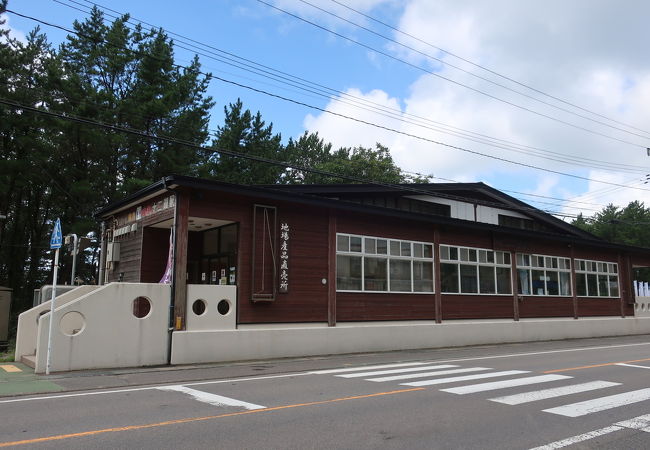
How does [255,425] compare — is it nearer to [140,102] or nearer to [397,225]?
[397,225]

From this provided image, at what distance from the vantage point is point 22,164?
30.0 m

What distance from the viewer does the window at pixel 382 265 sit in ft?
58.4

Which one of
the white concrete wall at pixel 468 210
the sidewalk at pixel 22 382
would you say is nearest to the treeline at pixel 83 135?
the white concrete wall at pixel 468 210

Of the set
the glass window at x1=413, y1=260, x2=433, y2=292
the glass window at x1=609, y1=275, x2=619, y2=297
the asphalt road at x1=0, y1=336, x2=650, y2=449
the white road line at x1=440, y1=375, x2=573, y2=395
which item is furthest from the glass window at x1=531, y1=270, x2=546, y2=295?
the white road line at x1=440, y1=375, x2=573, y2=395

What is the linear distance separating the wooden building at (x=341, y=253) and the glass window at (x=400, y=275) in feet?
0.13

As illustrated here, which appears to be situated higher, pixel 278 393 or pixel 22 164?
pixel 22 164

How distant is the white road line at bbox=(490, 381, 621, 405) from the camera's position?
8.27 m

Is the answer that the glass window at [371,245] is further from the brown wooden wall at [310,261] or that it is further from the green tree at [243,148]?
the green tree at [243,148]

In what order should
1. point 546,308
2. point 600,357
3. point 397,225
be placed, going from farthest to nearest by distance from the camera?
point 546,308
point 397,225
point 600,357

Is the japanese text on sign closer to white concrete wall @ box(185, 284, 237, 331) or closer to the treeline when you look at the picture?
white concrete wall @ box(185, 284, 237, 331)

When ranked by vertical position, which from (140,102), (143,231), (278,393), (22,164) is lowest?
(278,393)

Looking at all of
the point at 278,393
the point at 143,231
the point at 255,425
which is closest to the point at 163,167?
the point at 143,231

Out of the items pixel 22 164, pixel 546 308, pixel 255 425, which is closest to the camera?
pixel 255 425

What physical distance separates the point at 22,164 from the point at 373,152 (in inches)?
1287
